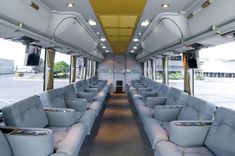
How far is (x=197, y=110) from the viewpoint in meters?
4.02

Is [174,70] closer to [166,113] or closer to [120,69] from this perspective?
[166,113]

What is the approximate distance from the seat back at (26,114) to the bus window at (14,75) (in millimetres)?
250

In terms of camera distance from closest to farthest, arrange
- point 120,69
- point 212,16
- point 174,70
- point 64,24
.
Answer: point 212,16 → point 64,24 → point 174,70 → point 120,69

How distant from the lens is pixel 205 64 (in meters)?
4.45

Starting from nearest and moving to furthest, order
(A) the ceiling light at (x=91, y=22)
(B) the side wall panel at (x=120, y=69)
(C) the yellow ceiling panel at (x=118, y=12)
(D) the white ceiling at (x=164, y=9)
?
(C) the yellow ceiling panel at (x=118, y=12)
(D) the white ceiling at (x=164, y=9)
(A) the ceiling light at (x=91, y=22)
(B) the side wall panel at (x=120, y=69)

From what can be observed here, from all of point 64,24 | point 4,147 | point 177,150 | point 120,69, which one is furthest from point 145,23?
point 120,69

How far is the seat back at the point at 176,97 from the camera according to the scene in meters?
5.14

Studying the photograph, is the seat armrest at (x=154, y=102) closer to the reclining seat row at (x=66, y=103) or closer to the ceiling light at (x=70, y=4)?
the reclining seat row at (x=66, y=103)

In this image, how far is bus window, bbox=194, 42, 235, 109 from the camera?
354 cm

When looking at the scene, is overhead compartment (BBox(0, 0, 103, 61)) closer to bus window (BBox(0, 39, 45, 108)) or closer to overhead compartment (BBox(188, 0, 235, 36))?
bus window (BBox(0, 39, 45, 108))

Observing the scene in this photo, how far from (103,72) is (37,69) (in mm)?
10052

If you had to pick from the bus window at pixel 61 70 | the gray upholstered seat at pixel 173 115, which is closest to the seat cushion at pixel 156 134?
the gray upholstered seat at pixel 173 115

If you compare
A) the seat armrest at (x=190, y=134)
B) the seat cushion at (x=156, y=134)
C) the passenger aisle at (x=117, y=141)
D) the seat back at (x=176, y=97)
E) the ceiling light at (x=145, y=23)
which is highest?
the ceiling light at (x=145, y=23)

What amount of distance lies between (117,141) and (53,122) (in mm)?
1561
